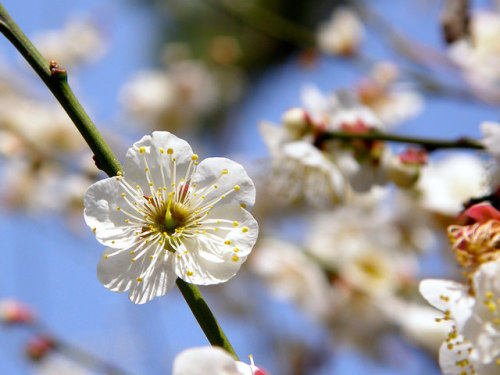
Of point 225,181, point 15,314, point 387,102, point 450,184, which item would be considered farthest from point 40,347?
point 387,102

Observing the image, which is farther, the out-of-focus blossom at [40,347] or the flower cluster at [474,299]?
the out-of-focus blossom at [40,347]

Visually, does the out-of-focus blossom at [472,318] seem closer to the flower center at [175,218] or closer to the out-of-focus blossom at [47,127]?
the flower center at [175,218]

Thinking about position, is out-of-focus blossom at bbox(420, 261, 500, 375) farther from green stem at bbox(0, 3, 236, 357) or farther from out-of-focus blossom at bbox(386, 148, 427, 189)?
out-of-focus blossom at bbox(386, 148, 427, 189)

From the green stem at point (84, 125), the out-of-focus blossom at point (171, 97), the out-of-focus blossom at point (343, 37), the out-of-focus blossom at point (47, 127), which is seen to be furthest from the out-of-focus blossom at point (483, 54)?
the out-of-focus blossom at point (171, 97)

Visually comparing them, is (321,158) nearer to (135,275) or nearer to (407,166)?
(407,166)

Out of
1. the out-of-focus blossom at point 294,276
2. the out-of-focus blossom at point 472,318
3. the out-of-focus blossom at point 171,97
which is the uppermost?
the out-of-focus blossom at point 171,97

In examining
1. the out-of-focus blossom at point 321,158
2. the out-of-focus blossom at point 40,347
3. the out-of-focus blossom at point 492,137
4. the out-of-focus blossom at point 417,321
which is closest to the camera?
the out-of-focus blossom at point 492,137
